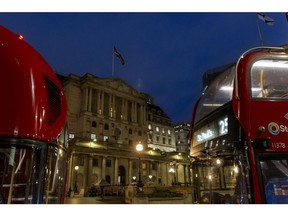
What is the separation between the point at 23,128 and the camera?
3150mm

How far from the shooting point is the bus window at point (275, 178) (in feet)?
12.2

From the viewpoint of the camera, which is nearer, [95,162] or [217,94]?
[217,94]

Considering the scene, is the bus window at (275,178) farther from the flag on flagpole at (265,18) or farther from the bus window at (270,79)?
the flag on flagpole at (265,18)

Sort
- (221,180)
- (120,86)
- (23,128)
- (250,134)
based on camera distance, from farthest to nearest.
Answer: (120,86)
(221,180)
(250,134)
(23,128)

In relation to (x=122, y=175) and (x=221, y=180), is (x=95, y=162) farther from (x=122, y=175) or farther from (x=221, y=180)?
(x=221, y=180)

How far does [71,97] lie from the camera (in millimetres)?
51281

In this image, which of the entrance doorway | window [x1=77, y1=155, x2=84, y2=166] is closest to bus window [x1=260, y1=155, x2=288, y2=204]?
window [x1=77, y1=155, x2=84, y2=166]

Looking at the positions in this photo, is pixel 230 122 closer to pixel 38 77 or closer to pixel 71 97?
pixel 38 77

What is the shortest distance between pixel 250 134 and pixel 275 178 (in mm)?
768

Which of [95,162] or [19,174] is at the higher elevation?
[95,162]

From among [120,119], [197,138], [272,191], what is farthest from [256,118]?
[120,119]

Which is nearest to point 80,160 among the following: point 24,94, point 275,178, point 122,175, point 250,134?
point 122,175

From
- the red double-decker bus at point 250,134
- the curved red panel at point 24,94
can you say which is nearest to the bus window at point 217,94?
the red double-decker bus at point 250,134

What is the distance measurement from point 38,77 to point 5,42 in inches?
26.7
